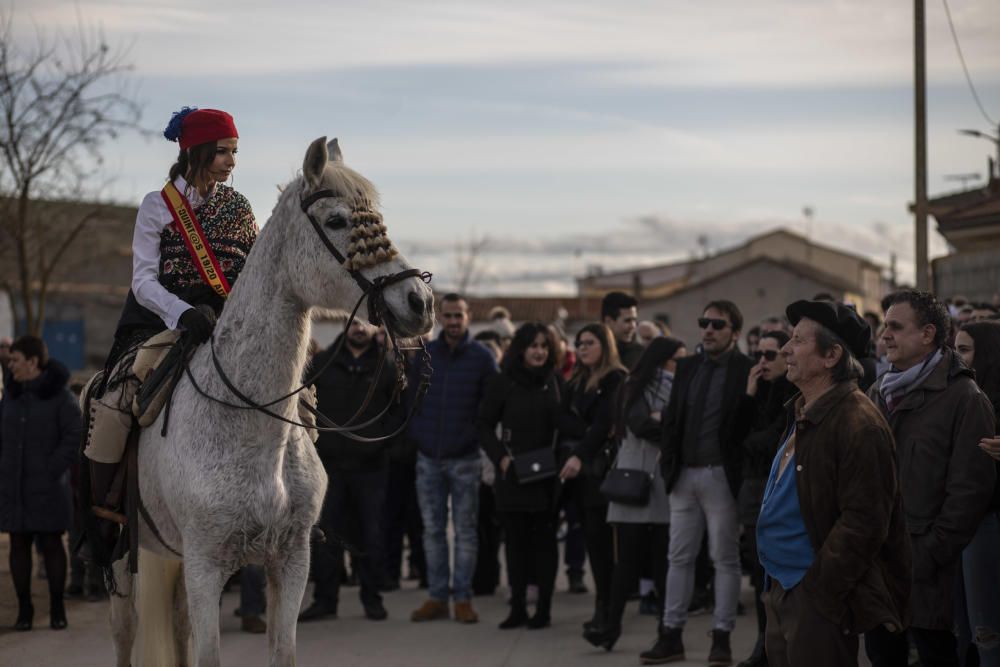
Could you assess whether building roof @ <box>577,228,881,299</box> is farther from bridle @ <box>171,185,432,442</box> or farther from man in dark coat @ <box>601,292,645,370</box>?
bridle @ <box>171,185,432,442</box>

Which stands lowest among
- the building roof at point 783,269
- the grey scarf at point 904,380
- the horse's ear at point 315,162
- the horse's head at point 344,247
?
the grey scarf at point 904,380

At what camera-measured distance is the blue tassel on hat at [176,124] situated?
6.67m

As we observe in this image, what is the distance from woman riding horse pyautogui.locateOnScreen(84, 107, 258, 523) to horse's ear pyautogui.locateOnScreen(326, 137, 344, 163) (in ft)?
2.41

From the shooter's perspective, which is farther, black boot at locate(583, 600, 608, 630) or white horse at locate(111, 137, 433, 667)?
black boot at locate(583, 600, 608, 630)

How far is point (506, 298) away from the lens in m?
74.9

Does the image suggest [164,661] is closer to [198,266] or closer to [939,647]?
[198,266]

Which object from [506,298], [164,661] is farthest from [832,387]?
[506,298]

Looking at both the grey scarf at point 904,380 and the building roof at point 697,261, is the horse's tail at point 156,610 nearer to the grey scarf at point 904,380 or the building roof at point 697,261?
the grey scarf at point 904,380

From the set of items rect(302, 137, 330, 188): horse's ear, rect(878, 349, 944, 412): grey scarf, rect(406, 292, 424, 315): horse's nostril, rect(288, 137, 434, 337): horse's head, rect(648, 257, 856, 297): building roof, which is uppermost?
rect(648, 257, 856, 297): building roof

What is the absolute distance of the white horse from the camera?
5770 millimetres

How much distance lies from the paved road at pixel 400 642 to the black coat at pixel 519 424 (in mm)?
1086

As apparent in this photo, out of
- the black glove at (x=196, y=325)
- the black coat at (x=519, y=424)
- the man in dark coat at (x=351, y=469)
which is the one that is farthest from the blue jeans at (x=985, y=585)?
the man in dark coat at (x=351, y=469)

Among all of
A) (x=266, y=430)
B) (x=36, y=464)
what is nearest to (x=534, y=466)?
(x=36, y=464)

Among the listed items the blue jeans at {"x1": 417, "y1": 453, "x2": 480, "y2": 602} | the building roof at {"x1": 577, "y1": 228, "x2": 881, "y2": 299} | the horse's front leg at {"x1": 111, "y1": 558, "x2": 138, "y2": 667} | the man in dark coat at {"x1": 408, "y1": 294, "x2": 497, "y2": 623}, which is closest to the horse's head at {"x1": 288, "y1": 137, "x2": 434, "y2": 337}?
the horse's front leg at {"x1": 111, "y1": 558, "x2": 138, "y2": 667}
